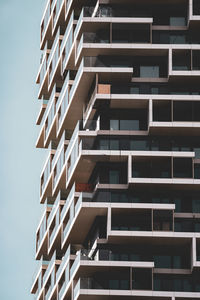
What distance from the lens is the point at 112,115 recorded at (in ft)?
433

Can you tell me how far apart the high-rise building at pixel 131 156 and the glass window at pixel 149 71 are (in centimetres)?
9

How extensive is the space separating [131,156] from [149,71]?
9.30 m

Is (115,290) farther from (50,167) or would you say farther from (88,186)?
(50,167)

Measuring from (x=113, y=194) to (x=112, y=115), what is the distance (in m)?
7.68

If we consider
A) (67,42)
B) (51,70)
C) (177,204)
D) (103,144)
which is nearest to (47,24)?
(51,70)

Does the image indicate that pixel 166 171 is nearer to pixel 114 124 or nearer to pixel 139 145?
pixel 139 145

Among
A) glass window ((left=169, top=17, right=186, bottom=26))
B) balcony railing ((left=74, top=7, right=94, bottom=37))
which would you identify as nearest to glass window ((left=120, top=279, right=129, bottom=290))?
balcony railing ((left=74, top=7, right=94, bottom=37))

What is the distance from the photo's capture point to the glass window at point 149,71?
134 meters

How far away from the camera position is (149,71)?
439 ft

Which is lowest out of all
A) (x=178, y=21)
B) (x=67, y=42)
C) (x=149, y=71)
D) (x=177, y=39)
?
(x=149, y=71)

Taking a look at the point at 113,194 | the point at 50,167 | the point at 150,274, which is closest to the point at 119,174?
the point at 113,194

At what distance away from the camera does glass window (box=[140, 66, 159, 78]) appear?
438ft

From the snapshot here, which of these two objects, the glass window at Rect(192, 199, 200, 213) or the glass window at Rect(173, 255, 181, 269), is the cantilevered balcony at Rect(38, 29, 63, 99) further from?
the glass window at Rect(173, 255, 181, 269)

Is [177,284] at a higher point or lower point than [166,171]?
lower
